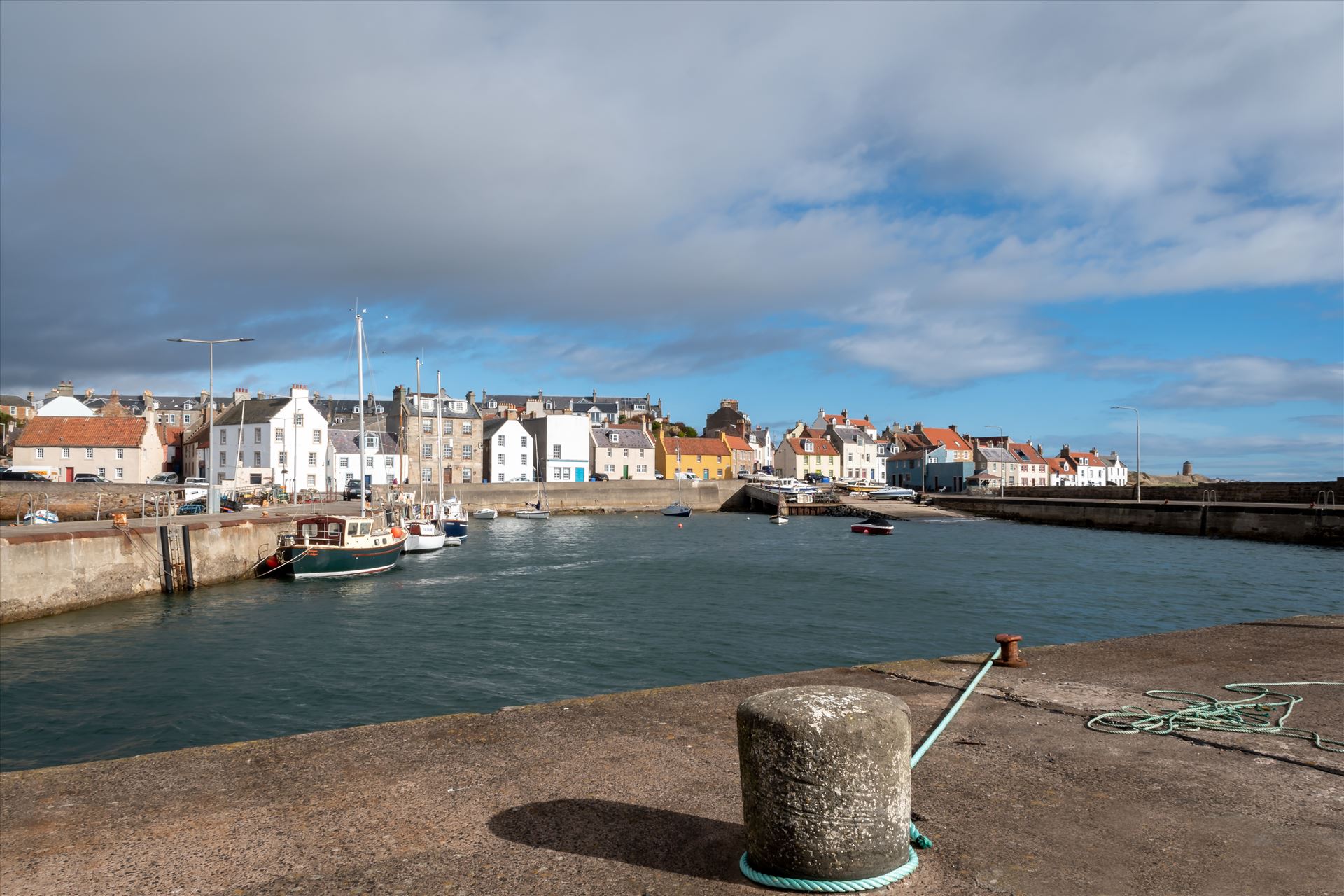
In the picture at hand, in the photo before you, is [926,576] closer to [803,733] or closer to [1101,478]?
[803,733]

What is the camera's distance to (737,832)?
15.8 ft

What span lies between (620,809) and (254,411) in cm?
7945

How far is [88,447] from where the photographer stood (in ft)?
230

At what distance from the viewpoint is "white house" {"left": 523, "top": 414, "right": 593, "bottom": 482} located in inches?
3593

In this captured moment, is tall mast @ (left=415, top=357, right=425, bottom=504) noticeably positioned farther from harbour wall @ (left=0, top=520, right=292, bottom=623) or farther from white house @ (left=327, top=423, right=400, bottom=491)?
harbour wall @ (left=0, top=520, right=292, bottom=623)

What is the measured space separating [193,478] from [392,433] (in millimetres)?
18385

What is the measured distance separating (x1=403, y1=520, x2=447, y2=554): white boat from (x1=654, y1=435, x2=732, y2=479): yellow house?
188ft

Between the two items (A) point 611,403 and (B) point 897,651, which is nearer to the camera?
(B) point 897,651

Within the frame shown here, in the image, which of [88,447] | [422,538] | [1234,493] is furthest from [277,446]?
[1234,493]

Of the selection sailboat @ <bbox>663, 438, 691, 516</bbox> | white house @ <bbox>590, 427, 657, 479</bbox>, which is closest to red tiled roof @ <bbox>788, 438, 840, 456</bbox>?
white house @ <bbox>590, 427, 657, 479</bbox>

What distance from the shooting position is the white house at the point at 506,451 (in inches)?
3401

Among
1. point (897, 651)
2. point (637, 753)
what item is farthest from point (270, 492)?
point (637, 753)

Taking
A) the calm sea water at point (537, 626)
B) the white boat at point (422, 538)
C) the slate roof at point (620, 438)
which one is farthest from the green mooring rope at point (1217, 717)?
the slate roof at point (620, 438)

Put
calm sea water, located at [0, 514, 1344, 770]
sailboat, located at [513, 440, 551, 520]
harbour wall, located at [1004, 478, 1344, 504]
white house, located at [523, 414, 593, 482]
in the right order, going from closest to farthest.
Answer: calm sea water, located at [0, 514, 1344, 770] → harbour wall, located at [1004, 478, 1344, 504] → sailboat, located at [513, 440, 551, 520] → white house, located at [523, 414, 593, 482]
